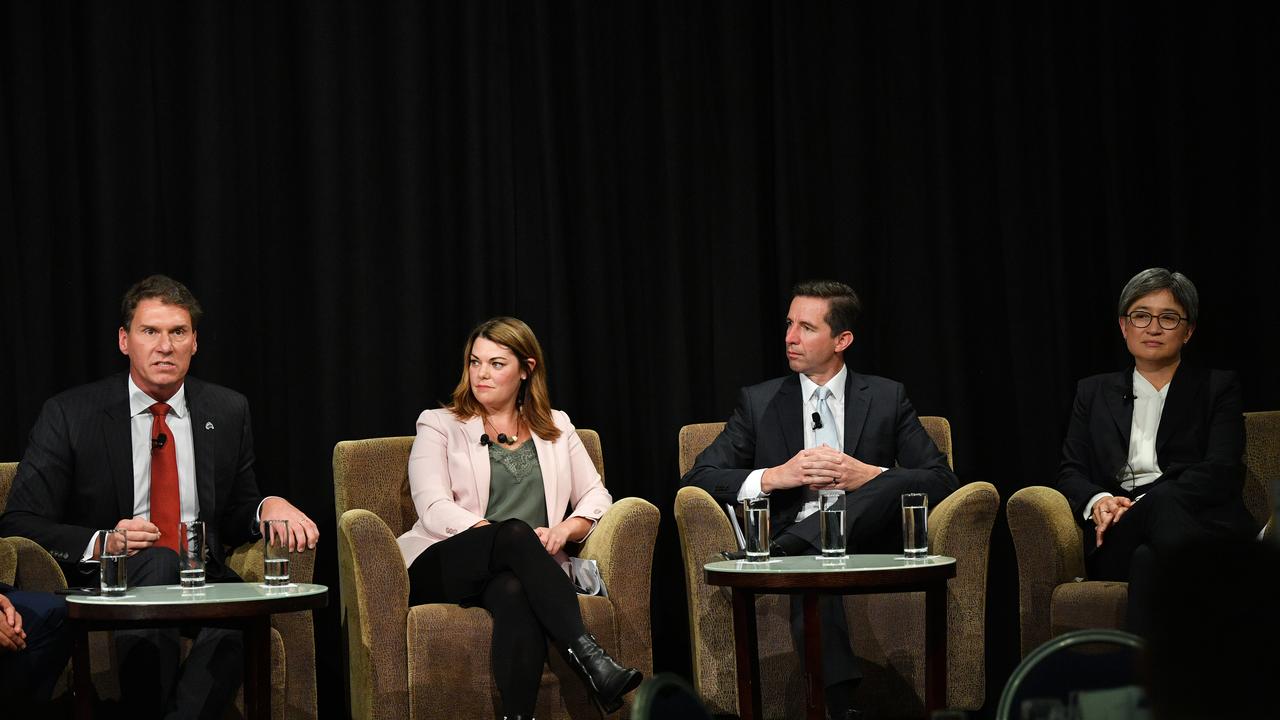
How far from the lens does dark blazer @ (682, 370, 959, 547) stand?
4.25 metres

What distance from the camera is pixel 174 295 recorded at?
3.85 metres

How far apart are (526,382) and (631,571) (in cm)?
82

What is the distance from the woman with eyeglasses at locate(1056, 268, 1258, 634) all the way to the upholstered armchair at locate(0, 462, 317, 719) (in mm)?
2378

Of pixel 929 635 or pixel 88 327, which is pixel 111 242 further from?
pixel 929 635

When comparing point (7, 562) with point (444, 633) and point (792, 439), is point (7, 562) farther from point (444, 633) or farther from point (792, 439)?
point (792, 439)

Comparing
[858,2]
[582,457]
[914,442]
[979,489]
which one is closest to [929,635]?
[979,489]

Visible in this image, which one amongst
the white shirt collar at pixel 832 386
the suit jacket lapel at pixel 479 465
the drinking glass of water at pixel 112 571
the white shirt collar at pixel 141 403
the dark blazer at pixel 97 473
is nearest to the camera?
the drinking glass of water at pixel 112 571

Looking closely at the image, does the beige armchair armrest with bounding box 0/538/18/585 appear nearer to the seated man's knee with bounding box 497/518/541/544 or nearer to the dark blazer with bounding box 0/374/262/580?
the dark blazer with bounding box 0/374/262/580

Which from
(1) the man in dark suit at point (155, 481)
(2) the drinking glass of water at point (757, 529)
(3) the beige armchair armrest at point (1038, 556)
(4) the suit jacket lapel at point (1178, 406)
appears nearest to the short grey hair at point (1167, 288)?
(4) the suit jacket lapel at point (1178, 406)

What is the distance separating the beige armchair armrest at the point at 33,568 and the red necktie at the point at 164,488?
0.35 metres

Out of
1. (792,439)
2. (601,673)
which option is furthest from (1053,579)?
(601,673)

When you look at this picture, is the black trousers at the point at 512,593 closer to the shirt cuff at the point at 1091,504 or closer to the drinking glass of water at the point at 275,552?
the drinking glass of water at the point at 275,552

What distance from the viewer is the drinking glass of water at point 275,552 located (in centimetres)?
326

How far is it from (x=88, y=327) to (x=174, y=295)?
622mm
